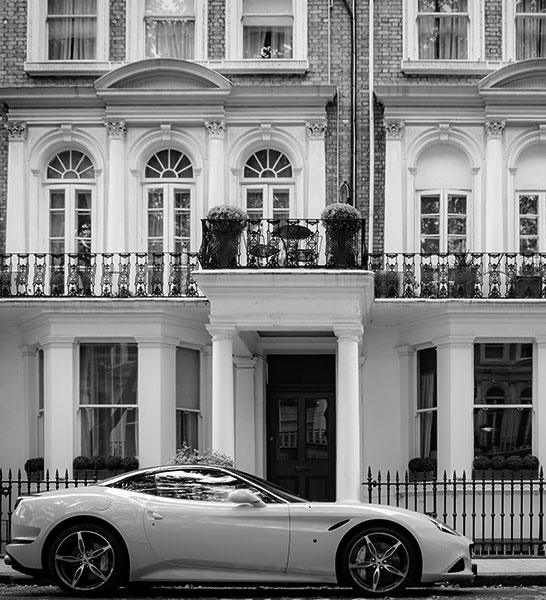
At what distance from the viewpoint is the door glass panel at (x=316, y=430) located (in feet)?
85.9

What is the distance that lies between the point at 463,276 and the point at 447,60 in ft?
13.2

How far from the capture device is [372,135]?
25516 mm

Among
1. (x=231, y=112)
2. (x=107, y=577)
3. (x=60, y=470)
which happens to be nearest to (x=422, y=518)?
(x=107, y=577)

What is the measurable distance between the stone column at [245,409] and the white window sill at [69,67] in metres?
5.73

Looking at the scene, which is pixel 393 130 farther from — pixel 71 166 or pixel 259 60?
pixel 71 166

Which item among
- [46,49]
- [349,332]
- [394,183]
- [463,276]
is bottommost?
[349,332]

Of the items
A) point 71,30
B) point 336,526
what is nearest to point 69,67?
point 71,30

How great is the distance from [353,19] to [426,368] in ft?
21.0

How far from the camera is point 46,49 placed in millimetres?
26062

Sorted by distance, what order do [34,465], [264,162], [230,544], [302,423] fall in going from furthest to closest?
[302,423] → [264,162] → [34,465] → [230,544]

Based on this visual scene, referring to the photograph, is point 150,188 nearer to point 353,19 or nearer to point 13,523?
point 353,19

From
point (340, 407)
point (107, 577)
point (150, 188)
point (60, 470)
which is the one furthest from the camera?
point (150, 188)

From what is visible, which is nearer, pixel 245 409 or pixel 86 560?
pixel 86 560

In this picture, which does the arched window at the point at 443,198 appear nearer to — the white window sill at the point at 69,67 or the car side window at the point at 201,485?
the white window sill at the point at 69,67
